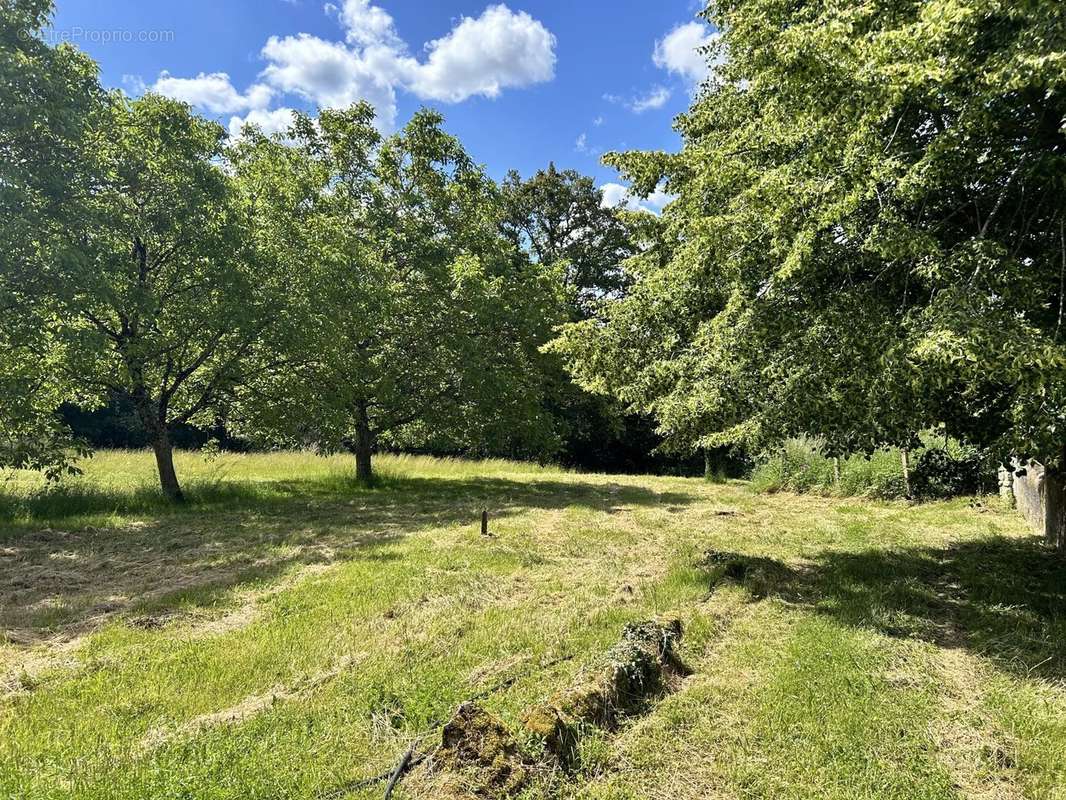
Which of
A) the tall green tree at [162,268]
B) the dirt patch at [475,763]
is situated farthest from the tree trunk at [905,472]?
Answer: the tall green tree at [162,268]

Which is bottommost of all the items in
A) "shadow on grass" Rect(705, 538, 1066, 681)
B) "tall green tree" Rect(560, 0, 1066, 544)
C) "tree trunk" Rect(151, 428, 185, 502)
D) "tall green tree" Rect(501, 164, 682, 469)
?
"shadow on grass" Rect(705, 538, 1066, 681)

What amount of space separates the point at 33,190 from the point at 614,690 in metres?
10.1

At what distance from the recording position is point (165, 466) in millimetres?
11352

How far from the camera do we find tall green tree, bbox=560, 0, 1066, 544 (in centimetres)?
351

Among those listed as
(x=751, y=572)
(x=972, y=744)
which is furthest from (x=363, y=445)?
(x=972, y=744)

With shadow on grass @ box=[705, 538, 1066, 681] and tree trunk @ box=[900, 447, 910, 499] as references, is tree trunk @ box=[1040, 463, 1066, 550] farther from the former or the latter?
tree trunk @ box=[900, 447, 910, 499]

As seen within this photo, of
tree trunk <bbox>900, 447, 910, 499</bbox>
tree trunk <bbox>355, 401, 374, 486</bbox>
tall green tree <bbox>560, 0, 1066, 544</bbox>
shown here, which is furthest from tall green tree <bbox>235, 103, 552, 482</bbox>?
tall green tree <bbox>560, 0, 1066, 544</bbox>

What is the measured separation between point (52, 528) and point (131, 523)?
100cm

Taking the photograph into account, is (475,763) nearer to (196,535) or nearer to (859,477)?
(196,535)

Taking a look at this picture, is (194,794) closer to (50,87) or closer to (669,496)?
(50,87)

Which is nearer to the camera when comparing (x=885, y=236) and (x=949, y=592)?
(x=885, y=236)

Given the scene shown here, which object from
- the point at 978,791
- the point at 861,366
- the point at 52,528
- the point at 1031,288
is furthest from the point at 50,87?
the point at 978,791

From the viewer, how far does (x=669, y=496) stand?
1440 centimetres

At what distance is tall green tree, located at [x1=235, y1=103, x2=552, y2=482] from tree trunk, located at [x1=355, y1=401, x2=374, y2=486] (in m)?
0.03
